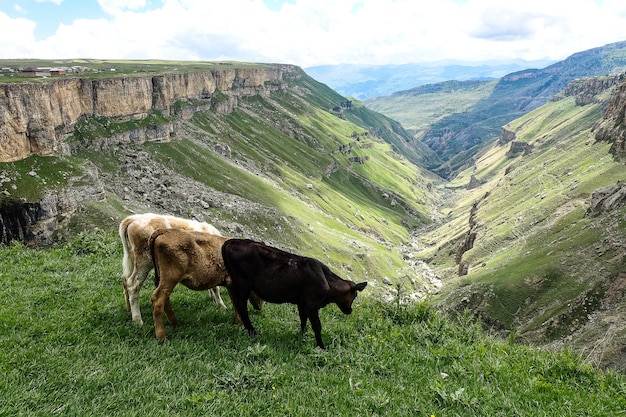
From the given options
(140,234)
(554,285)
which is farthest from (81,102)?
(554,285)

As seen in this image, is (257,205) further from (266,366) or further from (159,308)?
(266,366)

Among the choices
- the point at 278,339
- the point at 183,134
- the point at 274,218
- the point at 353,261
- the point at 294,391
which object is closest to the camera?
the point at 294,391

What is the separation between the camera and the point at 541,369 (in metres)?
11.8

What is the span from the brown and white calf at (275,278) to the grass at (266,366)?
3.43ft

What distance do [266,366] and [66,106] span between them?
364 ft

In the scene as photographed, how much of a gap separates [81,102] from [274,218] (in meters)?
59.1

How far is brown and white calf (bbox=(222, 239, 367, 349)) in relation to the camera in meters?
12.9

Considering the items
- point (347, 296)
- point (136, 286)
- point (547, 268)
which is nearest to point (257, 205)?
point (547, 268)

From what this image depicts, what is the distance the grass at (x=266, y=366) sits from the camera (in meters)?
9.47

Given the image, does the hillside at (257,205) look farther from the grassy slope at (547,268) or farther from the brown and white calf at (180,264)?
the brown and white calf at (180,264)

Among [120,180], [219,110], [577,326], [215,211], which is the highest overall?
[219,110]

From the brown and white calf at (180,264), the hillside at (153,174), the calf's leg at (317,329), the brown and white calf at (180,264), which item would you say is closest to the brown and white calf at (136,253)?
the brown and white calf at (180,264)

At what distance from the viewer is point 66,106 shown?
101 metres

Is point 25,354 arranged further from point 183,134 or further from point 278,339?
point 183,134
